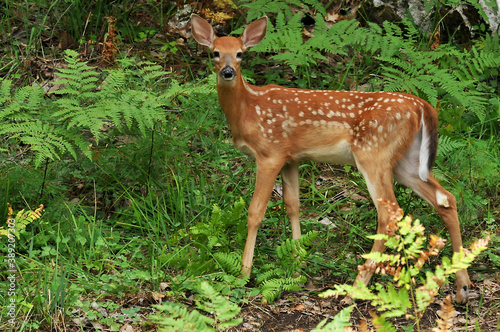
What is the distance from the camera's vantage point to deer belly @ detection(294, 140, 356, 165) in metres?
4.77

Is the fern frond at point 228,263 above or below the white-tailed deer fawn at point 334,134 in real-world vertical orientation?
below

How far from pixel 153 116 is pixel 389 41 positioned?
7.98ft

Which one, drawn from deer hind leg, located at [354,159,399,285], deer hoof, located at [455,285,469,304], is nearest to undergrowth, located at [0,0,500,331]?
deer hind leg, located at [354,159,399,285]

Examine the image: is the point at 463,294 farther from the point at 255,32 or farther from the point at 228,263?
the point at 255,32

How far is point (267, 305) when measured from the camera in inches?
175

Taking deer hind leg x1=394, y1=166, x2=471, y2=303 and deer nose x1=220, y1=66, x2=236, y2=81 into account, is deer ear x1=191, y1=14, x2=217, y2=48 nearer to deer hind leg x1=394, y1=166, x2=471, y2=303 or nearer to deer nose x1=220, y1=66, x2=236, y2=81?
deer nose x1=220, y1=66, x2=236, y2=81

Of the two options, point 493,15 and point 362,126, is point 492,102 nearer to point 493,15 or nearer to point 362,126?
point 493,15

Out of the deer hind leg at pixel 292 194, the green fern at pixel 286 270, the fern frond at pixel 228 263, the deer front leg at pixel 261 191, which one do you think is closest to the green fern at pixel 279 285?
the green fern at pixel 286 270

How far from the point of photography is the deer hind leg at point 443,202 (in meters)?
4.52

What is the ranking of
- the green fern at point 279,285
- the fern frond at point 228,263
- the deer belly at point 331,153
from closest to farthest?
the green fern at point 279,285
the fern frond at point 228,263
the deer belly at point 331,153

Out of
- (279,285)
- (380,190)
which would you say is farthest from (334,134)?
(279,285)

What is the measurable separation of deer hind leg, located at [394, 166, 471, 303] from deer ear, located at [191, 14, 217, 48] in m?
1.65

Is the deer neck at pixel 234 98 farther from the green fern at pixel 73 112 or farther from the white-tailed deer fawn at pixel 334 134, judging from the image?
the green fern at pixel 73 112

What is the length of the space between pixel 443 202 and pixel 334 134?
872 mm
